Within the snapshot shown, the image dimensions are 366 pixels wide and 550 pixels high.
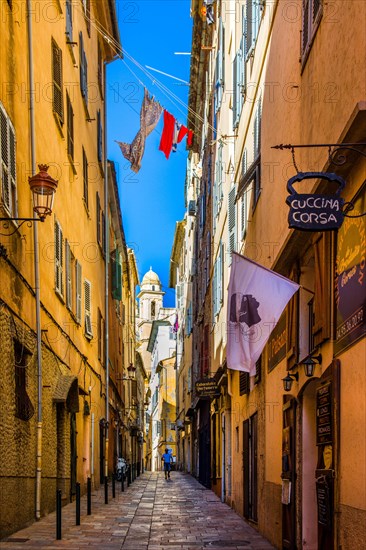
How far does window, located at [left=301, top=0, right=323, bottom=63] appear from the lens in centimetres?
939

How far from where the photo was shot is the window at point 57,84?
58.1 feet

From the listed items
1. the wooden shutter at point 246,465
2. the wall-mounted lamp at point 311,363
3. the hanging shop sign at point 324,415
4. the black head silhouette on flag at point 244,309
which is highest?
the black head silhouette on flag at point 244,309

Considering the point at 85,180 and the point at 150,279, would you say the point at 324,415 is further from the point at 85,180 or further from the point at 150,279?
the point at 150,279

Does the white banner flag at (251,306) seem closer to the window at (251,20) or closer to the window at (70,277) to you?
the window at (251,20)

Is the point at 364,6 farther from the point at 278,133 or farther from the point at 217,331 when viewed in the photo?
the point at 217,331

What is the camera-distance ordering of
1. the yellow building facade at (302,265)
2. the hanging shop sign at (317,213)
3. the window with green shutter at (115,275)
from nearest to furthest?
the hanging shop sign at (317,213)
the yellow building facade at (302,265)
the window with green shutter at (115,275)

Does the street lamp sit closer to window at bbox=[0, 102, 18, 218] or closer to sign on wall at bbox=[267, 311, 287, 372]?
window at bbox=[0, 102, 18, 218]

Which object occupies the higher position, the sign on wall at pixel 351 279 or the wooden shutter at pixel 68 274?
the wooden shutter at pixel 68 274

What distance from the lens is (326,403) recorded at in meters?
9.11

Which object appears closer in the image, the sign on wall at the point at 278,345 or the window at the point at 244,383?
the sign on wall at the point at 278,345

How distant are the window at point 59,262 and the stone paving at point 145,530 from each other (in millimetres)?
4475

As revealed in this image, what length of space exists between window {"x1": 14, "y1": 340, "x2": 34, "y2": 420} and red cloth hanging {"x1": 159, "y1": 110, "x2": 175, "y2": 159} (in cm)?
1169

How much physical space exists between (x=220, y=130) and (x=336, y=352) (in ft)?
59.2

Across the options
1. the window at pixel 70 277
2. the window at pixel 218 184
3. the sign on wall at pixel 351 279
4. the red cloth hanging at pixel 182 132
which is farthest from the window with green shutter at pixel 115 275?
the sign on wall at pixel 351 279
